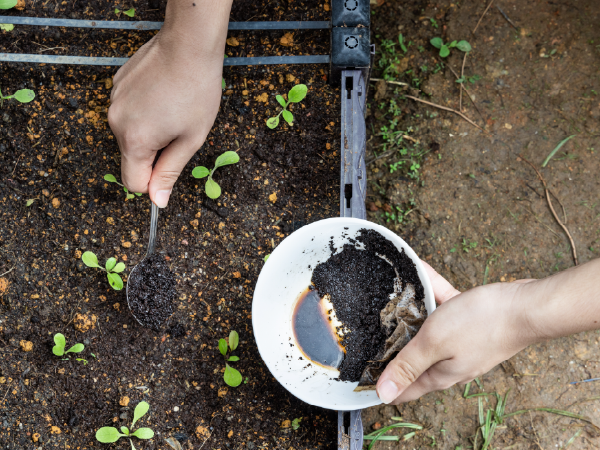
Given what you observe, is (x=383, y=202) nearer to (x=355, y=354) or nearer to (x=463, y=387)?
(x=355, y=354)

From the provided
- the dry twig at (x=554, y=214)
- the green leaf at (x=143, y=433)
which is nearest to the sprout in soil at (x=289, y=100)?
the dry twig at (x=554, y=214)

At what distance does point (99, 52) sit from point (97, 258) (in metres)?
0.72

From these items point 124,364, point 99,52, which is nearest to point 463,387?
point 124,364

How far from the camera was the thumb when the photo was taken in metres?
1.27

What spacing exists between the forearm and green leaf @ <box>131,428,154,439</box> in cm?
119

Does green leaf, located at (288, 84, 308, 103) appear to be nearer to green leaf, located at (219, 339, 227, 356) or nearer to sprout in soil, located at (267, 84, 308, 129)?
sprout in soil, located at (267, 84, 308, 129)

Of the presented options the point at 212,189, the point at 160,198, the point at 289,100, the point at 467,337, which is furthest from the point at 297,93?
the point at 467,337

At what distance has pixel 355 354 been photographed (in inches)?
55.4

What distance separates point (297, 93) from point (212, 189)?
430 millimetres

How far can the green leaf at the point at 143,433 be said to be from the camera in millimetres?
1422

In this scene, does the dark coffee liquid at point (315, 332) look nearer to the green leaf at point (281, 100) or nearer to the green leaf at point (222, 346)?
the green leaf at point (222, 346)

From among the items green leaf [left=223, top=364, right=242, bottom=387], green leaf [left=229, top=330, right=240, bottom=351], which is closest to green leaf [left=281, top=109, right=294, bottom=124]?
green leaf [left=229, top=330, right=240, bottom=351]

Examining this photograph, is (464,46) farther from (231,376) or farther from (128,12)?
(231,376)

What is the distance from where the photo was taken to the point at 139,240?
1502mm
